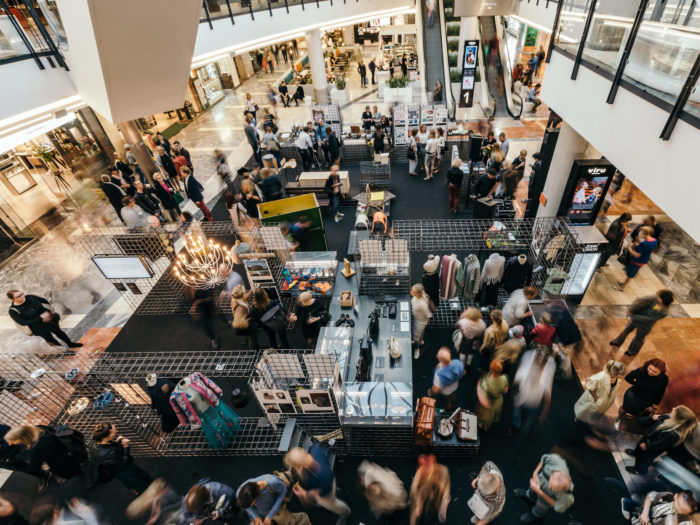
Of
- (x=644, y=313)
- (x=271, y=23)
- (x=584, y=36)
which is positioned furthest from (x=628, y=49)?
(x=271, y=23)

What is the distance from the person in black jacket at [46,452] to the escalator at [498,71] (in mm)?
17747

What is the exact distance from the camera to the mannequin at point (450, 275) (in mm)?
6230

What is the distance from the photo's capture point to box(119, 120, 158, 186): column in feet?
31.1

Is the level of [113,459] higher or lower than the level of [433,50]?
lower

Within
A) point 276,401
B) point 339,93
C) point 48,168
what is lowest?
point 339,93

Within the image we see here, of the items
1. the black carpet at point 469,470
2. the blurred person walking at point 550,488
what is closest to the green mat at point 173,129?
the black carpet at point 469,470

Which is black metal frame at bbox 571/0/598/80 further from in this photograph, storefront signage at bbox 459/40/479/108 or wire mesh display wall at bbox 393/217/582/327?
storefront signage at bbox 459/40/479/108

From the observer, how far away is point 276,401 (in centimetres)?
442

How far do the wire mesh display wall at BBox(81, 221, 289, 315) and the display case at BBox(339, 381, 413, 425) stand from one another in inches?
121

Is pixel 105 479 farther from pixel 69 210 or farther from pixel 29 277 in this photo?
pixel 69 210

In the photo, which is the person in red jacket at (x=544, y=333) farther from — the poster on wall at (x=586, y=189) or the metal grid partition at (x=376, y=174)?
the metal grid partition at (x=376, y=174)

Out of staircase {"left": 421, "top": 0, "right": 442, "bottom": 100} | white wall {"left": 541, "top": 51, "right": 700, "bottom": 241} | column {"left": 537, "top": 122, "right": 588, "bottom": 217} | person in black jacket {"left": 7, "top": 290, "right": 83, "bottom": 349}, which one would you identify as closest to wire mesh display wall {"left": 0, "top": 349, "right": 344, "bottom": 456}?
person in black jacket {"left": 7, "top": 290, "right": 83, "bottom": 349}

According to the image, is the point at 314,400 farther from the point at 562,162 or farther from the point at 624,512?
the point at 562,162

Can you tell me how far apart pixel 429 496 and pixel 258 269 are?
453cm
